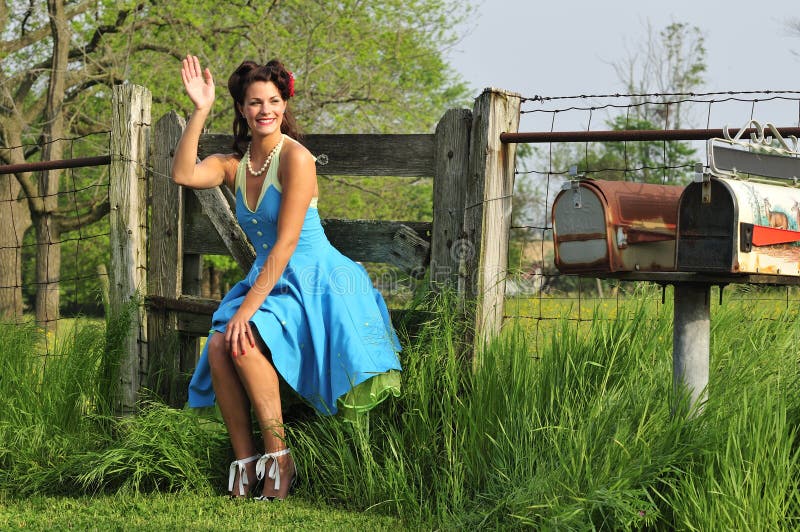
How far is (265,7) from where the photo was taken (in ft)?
53.4

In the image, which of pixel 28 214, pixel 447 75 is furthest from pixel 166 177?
pixel 447 75

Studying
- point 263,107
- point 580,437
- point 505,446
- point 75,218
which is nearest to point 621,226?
point 580,437

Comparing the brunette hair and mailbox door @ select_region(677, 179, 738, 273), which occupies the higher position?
the brunette hair

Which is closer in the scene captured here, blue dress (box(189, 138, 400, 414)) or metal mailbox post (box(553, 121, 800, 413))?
metal mailbox post (box(553, 121, 800, 413))

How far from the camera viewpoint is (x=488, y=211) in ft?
14.8

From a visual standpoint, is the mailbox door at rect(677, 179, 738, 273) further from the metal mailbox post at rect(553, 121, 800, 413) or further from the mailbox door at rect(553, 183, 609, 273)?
the mailbox door at rect(553, 183, 609, 273)

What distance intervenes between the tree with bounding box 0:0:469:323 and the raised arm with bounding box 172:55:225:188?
35.6ft

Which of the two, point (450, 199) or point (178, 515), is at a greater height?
point (450, 199)

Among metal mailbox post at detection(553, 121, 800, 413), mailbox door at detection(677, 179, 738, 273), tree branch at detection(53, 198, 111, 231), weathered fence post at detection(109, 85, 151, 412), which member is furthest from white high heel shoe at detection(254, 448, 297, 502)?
tree branch at detection(53, 198, 111, 231)

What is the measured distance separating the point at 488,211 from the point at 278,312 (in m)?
1.14

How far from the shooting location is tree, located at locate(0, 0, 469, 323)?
621 inches

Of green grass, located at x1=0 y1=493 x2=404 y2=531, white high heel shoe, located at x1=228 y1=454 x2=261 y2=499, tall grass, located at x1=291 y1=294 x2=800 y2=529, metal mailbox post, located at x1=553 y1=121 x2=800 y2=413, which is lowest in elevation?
green grass, located at x1=0 y1=493 x2=404 y2=531

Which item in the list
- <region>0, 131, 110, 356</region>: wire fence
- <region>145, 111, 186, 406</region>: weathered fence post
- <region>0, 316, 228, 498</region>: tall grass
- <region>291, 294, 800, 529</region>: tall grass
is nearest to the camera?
<region>291, 294, 800, 529</region>: tall grass

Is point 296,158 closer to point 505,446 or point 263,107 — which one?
point 263,107
